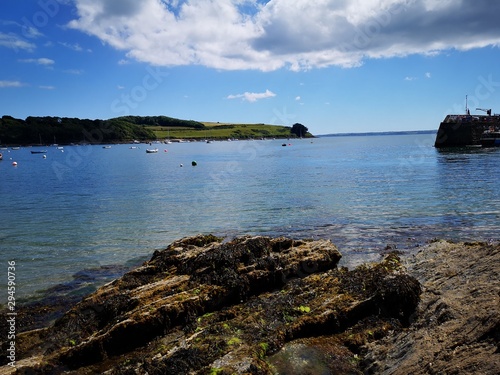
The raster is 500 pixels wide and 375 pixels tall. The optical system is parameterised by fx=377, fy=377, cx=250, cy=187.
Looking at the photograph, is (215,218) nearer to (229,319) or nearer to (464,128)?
(229,319)

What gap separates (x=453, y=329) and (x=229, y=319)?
623cm

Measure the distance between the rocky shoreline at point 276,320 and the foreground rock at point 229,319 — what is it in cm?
4

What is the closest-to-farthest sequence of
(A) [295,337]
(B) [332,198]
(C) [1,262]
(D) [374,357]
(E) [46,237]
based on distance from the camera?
(D) [374,357] < (A) [295,337] < (C) [1,262] < (E) [46,237] < (B) [332,198]

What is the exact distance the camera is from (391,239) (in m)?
22.3

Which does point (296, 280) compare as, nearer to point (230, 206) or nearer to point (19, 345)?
point (19, 345)

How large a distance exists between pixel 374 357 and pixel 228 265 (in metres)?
6.49

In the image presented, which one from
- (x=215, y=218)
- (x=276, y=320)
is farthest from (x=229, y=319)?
(x=215, y=218)

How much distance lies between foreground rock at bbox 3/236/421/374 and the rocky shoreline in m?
0.04

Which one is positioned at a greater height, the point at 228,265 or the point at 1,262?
the point at 228,265

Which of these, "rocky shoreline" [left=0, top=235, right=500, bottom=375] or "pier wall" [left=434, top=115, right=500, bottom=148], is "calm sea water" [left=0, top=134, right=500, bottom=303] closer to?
"rocky shoreline" [left=0, top=235, right=500, bottom=375]

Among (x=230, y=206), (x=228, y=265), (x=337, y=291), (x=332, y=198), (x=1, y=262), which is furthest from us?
(x=332, y=198)

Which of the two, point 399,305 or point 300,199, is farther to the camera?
point 300,199

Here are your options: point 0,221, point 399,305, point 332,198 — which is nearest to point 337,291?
point 399,305

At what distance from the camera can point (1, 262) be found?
67.2ft
